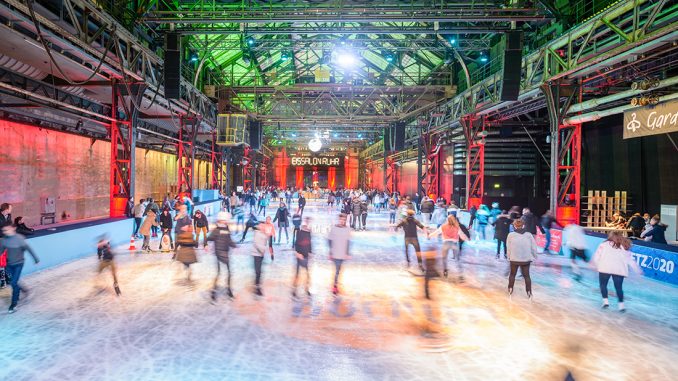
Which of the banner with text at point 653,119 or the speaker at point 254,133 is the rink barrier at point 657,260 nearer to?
the banner with text at point 653,119

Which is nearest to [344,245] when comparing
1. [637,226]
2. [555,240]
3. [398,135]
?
[555,240]

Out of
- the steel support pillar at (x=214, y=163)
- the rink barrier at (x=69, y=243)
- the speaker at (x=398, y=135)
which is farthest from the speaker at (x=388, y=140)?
the rink barrier at (x=69, y=243)

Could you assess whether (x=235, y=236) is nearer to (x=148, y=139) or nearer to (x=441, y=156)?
(x=148, y=139)

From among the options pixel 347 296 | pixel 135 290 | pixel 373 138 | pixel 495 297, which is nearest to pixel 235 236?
pixel 135 290

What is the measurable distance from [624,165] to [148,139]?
23.5 metres

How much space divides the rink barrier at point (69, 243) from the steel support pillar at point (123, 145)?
0.83 m

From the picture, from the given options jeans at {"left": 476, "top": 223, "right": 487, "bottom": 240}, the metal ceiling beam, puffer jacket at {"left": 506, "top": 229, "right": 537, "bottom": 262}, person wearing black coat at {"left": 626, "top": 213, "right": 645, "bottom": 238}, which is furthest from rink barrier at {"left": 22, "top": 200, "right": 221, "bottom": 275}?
person wearing black coat at {"left": 626, "top": 213, "right": 645, "bottom": 238}

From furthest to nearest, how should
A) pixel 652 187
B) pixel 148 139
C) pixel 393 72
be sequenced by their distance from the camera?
pixel 393 72, pixel 148 139, pixel 652 187

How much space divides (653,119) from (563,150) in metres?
3.59

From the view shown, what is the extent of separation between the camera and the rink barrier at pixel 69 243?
926 cm

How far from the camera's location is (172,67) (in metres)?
13.7

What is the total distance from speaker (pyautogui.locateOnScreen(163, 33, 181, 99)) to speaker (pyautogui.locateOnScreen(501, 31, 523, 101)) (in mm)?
10899

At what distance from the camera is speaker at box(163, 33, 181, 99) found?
536 inches

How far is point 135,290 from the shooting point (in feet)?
26.0
